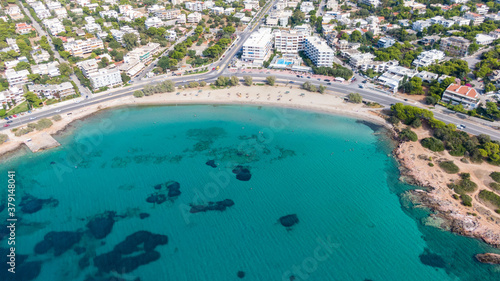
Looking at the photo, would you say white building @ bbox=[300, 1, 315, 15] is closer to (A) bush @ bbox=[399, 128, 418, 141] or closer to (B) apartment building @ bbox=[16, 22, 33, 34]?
(A) bush @ bbox=[399, 128, 418, 141]

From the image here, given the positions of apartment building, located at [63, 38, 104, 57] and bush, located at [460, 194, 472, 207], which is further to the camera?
apartment building, located at [63, 38, 104, 57]

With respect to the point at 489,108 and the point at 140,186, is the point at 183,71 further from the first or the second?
the point at 489,108

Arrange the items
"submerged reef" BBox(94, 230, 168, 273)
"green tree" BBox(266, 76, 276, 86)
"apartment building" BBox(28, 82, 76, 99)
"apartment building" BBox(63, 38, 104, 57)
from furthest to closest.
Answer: "apartment building" BBox(63, 38, 104, 57), "green tree" BBox(266, 76, 276, 86), "apartment building" BBox(28, 82, 76, 99), "submerged reef" BBox(94, 230, 168, 273)

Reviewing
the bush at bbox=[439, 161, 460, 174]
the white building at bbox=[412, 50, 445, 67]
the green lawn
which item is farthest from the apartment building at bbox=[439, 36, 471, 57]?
the green lawn

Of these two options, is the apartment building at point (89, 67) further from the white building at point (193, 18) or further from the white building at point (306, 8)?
the white building at point (306, 8)

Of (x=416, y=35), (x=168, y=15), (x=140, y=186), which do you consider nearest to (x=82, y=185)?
(x=140, y=186)
